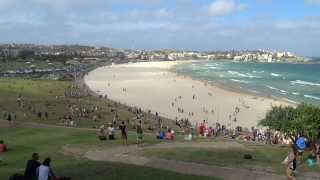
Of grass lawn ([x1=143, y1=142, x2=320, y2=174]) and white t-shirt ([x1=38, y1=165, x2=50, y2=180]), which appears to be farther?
grass lawn ([x1=143, y1=142, x2=320, y2=174])

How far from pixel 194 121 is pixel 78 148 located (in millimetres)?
38083

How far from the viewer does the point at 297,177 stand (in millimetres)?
18797

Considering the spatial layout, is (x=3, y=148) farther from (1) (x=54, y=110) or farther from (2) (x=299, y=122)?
(1) (x=54, y=110)

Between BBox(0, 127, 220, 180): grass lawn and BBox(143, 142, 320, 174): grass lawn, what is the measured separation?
252cm

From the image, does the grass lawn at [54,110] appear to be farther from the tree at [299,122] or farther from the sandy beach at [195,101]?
the tree at [299,122]

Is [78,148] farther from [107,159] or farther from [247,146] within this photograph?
[247,146]

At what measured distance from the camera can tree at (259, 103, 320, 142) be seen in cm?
2779

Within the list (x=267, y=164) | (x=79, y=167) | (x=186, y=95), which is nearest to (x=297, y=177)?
(x=267, y=164)

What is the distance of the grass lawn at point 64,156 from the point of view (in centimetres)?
1897

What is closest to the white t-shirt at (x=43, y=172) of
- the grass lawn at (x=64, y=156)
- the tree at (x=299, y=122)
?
the grass lawn at (x=64, y=156)

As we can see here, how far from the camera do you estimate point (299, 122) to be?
2831 centimetres

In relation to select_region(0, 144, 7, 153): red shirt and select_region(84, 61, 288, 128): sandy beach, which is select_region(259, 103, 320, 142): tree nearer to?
select_region(0, 144, 7, 153): red shirt

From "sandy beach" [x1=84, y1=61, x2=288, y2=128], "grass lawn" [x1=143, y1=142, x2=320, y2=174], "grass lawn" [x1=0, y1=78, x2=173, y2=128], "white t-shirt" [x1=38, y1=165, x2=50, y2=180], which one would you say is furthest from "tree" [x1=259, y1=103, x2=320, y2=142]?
"sandy beach" [x1=84, y1=61, x2=288, y2=128]

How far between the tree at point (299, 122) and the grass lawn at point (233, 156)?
9.74 ft
